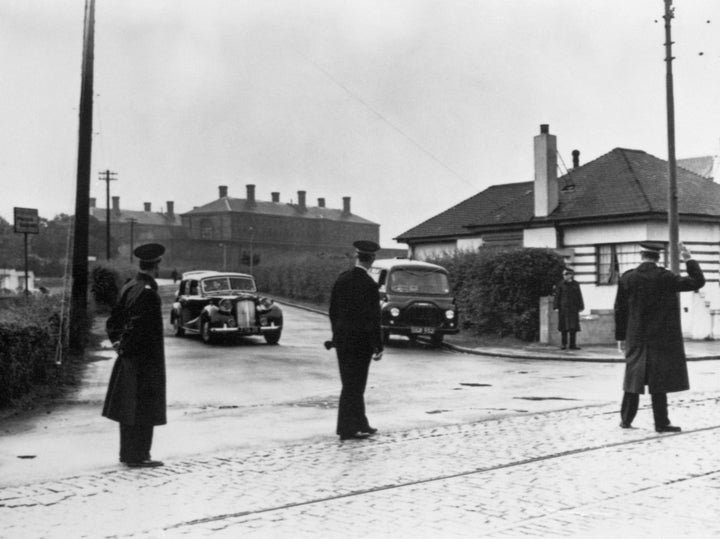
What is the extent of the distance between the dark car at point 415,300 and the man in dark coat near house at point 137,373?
50.6 feet

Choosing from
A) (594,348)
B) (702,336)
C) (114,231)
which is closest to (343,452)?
(594,348)

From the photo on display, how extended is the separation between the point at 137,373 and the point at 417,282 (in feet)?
56.1

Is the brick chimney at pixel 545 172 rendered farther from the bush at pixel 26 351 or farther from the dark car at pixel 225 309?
the bush at pixel 26 351

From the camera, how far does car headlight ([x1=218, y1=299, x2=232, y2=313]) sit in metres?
23.5

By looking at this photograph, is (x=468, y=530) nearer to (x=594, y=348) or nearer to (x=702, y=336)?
(x=594, y=348)

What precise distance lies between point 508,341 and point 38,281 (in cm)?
5626

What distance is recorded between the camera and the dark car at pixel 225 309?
2347cm

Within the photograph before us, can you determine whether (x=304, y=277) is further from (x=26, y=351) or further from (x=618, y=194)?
(x=26, y=351)

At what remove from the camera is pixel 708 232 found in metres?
33.0

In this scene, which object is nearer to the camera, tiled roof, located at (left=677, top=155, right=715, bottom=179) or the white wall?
the white wall

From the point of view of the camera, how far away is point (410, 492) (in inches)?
269

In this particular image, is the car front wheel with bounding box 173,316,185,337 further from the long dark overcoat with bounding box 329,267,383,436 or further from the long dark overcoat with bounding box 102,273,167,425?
the long dark overcoat with bounding box 102,273,167,425

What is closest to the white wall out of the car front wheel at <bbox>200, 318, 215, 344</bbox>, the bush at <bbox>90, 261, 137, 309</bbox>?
the car front wheel at <bbox>200, 318, 215, 344</bbox>

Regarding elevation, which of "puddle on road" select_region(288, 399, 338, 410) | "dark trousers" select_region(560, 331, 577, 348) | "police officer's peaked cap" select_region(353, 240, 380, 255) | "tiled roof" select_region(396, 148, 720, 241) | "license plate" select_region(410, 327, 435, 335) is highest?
Answer: "tiled roof" select_region(396, 148, 720, 241)
